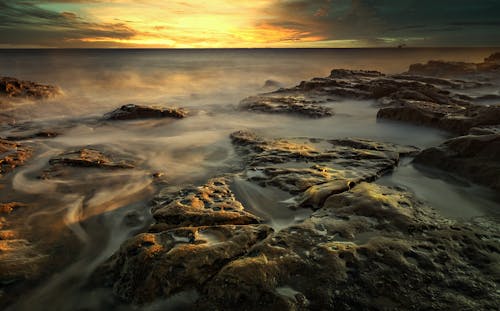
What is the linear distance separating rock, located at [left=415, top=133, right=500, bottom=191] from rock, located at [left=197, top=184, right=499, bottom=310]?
165cm

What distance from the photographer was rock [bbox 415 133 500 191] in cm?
418

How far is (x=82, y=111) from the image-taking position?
38.7 ft

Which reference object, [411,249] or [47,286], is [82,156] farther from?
[411,249]

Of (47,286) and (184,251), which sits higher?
(184,251)

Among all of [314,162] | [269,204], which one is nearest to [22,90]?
[314,162]

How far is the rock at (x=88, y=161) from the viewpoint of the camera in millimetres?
5348

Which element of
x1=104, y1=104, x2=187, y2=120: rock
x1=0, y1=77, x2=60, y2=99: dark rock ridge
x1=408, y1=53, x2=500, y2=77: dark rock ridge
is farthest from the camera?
x1=408, y1=53, x2=500, y2=77: dark rock ridge

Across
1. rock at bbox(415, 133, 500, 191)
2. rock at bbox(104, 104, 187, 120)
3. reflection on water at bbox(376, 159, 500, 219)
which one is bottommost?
rock at bbox(104, 104, 187, 120)

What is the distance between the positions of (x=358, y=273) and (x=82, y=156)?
5.14 m

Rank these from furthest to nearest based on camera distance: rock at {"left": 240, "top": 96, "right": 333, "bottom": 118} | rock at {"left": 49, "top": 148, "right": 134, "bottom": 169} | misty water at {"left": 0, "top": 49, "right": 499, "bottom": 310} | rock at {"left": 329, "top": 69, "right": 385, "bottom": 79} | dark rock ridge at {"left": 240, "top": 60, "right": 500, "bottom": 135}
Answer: rock at {"left": 329, "top": 69, "right": 385, "bottom": 79} → rock at {"left": 240, "top": 96, "right": 333, "bottom": 118} → dark rock ridge at {"left": 240, "top": 60, "right": 500, "bottom": 135} → rock at {"left": 49, "top": 148, "right": 134, "bottom": 169} → misty water at {"left": 0, "top": 49, "right": 499, "bottom": 310}

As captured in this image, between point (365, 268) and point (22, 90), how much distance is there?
1623 cm

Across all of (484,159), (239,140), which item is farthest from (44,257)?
(484,159)

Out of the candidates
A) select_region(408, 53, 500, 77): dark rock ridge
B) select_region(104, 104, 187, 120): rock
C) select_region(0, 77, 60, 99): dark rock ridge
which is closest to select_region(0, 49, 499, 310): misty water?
select_region(104, 104, 187, 120): rock

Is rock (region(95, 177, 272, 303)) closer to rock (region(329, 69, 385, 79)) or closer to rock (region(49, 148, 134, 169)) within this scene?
rock (region(49, 148, 134, 169))
